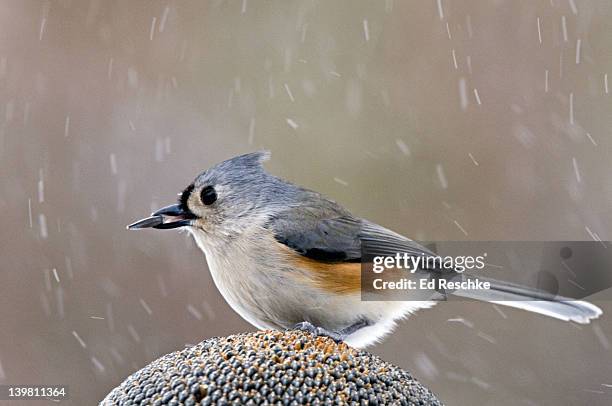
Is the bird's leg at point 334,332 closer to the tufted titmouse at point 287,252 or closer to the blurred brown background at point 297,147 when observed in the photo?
the tufted titmouse at point 287,252

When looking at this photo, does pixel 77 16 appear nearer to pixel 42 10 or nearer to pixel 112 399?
pixel 42 10

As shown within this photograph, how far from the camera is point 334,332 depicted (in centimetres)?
299

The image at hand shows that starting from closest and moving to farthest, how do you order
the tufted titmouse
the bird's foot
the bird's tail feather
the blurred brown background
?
the bird's foot, the tufted titmouse, the bird's tail feather, the blurred brown background

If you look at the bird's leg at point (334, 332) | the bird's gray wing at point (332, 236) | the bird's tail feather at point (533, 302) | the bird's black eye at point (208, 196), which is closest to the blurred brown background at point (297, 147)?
the bird's tail feather at point (533, 302)

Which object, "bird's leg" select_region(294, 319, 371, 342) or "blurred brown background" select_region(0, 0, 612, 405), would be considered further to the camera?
"blurred brown background" select_region(0, 0, 612, 405)

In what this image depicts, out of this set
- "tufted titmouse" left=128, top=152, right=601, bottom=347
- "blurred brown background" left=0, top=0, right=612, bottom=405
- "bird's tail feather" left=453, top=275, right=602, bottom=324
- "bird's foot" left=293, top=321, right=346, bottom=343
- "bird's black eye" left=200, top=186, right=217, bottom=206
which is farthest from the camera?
"blurred brown background" left=0, top=0, right=612, bottom=405

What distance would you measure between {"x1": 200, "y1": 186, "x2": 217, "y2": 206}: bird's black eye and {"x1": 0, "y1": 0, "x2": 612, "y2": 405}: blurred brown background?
86.1 inches

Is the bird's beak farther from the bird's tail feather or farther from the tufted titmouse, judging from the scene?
the bird's tail feather

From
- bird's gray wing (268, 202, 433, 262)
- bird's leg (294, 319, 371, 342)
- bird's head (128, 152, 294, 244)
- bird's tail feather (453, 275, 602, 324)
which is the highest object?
bird's head (128, 152, 294, 244)

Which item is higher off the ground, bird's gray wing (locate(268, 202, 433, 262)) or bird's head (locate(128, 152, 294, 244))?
bird's head (locate(128, 152, 294, 244))

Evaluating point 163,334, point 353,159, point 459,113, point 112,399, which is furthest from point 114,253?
point 112,399

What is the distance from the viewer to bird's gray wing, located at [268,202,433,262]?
126 inches

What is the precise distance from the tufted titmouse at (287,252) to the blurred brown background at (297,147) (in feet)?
6.90

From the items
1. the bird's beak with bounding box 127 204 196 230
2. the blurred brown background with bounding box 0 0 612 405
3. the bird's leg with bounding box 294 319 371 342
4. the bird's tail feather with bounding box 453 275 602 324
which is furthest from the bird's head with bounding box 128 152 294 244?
the blurred brown background with bounding box 0 0 612 405
